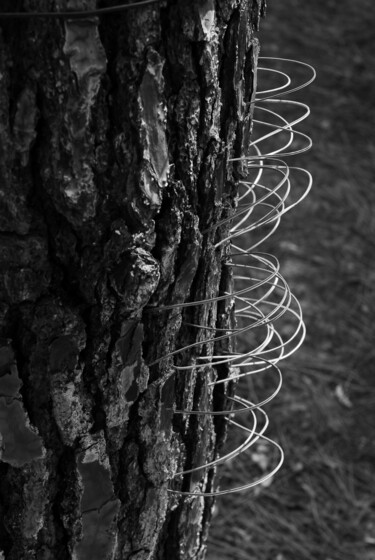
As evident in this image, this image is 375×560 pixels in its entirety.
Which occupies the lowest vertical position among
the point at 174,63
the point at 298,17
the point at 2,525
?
the point at 2,525

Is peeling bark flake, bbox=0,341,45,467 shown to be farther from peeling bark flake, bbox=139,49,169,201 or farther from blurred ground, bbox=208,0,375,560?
blurred ground, bbox=208,0,375,560

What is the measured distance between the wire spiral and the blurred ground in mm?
78

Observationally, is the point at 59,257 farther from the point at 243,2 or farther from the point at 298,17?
the point at 298,17

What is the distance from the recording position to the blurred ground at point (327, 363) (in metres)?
2.33

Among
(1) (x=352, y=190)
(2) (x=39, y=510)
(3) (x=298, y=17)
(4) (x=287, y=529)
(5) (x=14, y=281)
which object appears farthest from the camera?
(3) (x=298, y=17)

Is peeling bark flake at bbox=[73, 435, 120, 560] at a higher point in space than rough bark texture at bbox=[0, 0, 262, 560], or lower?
lower

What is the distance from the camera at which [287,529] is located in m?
2.33

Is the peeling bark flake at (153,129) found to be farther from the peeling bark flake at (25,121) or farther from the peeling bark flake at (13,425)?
the peeling bark flake at (13,425)

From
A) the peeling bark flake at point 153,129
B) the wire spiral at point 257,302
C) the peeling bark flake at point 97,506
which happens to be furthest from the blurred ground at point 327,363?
the peeling bark flake at point 153,129

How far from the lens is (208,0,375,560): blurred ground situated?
91.6 inches

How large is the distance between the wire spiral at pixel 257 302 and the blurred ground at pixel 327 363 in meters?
0.08

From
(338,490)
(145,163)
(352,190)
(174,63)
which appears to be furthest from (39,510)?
(352,190)

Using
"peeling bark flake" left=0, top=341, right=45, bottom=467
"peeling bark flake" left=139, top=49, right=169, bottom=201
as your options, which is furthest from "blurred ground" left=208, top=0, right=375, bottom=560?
"peeling bark flake" left=139, top=49, right=169, bottom=201

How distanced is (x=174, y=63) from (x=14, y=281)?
34cm
